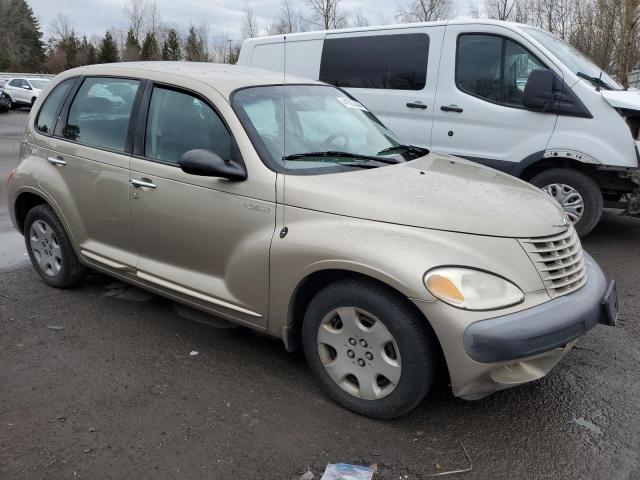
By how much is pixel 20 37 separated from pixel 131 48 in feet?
63.9

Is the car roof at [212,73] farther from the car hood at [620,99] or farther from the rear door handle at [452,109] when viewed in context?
the car hood at [620,99]

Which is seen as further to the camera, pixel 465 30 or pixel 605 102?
pixel 465 30

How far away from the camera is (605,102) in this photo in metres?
5.50

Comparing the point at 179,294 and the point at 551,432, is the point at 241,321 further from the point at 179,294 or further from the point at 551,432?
the point at 551,432

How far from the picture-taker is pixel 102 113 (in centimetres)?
407

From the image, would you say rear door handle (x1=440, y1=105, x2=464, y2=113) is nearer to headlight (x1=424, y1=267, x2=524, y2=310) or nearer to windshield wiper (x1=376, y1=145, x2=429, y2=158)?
windshield wiper (x1=376, y1=145, x2=429, y2=158)

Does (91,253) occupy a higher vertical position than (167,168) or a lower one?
lower

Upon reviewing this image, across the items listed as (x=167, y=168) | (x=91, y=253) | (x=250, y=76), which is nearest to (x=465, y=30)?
(x=250, y=76)

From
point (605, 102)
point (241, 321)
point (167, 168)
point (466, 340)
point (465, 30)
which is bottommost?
point (241, 321)

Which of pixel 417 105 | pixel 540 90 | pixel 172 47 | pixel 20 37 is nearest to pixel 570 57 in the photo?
pixel 540 90

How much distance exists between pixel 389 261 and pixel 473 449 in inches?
39.1

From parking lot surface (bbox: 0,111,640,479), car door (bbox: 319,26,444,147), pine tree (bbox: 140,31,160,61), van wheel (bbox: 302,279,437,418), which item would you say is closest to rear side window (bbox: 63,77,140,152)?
parking lot surface (bbox: 0,111,640,479)

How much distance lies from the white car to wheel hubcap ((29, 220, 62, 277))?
93.0ft

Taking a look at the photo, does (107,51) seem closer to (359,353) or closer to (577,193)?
(577,193)
